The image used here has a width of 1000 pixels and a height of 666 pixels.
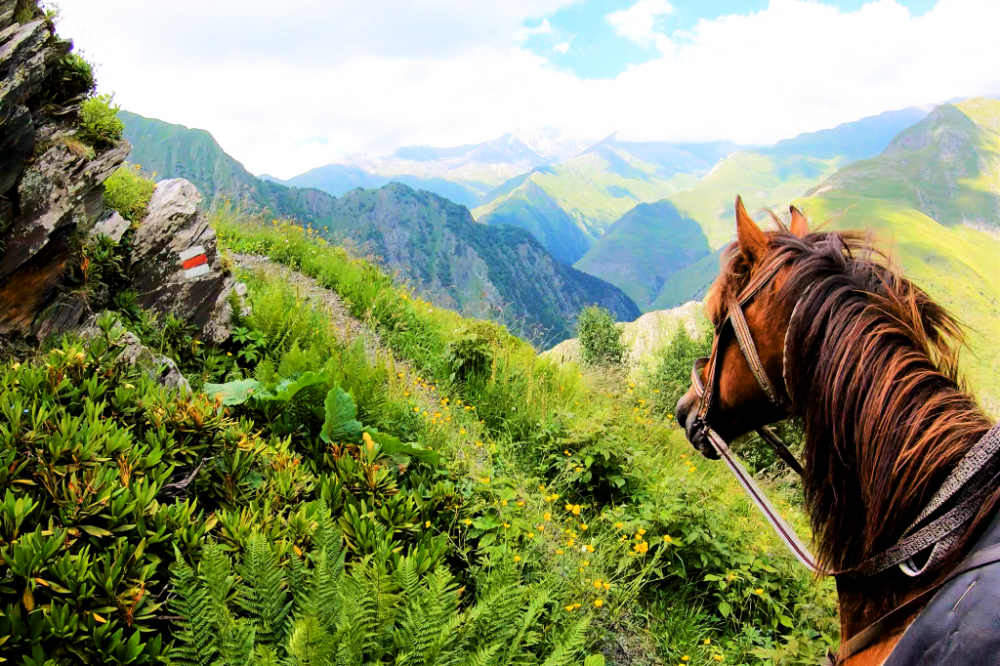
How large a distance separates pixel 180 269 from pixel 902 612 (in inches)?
253

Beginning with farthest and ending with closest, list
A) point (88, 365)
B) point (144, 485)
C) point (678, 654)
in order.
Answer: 1. point (678, 654)
2. point (88, 365)
3. point (144, 485)

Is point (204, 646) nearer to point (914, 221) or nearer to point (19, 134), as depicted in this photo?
point (19, 134)

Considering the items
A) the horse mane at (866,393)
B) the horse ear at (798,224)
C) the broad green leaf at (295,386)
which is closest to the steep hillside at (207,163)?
the broad green leaf at (295,386)

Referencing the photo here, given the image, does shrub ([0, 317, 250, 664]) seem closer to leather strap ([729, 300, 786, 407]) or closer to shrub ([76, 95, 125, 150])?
leather strap ([729, 300, 786, 407])

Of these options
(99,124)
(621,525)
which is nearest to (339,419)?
(621,525)

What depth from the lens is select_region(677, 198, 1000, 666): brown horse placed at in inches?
75.8

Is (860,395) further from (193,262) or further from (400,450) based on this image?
(193,262)

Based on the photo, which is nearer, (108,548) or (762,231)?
(108,548)

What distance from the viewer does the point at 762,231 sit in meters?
2.63

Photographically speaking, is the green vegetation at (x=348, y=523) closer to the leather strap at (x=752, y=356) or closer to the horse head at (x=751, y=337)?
the horse head at (x=751, y=337)

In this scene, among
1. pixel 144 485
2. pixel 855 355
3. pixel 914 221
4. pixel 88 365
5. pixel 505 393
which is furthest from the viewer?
pixel 914 221

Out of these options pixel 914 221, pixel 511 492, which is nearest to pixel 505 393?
pixel 511 492

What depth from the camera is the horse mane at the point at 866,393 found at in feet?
6.34

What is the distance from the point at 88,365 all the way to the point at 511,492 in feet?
10.1
